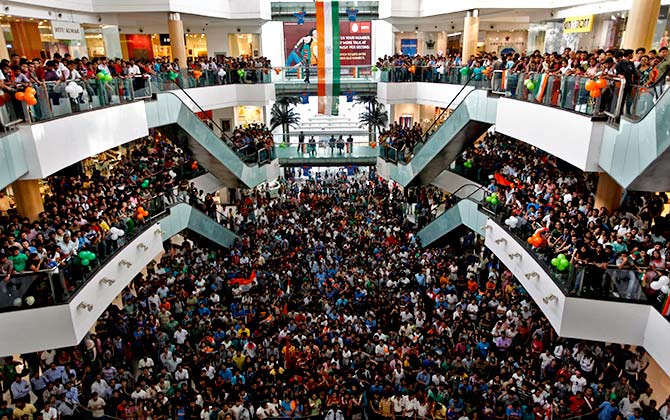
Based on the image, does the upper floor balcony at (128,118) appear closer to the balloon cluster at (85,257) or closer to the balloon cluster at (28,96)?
the balloon cluster at (28,96)

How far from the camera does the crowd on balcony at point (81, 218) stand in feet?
31.5

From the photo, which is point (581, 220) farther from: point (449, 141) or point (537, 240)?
point (449, 141)

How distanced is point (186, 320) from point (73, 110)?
6.24m

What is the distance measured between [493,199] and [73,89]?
473 inches

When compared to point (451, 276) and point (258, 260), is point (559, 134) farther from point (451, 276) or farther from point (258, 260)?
point (258, 260)

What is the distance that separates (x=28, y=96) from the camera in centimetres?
991

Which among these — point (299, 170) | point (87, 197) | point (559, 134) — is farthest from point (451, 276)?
point (299, 170)

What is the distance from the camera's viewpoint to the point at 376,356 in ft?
39.8

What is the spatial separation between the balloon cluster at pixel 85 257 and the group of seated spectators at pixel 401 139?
1422 cm

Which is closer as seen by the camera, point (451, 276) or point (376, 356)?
point (376, 356)

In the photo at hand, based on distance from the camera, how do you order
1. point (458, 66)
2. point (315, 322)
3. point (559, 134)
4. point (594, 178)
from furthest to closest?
1. point (458, 66)
2. point (594, 178)
3. point (315, 322)
4. point (559, 134)

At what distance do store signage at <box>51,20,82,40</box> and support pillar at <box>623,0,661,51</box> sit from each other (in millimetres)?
18545

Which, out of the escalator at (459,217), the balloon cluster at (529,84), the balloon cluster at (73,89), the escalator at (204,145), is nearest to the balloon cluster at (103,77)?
the balloon cluster at (73,89)

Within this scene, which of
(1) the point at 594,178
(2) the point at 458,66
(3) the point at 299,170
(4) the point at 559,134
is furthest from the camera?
(3) the point at 299,170
